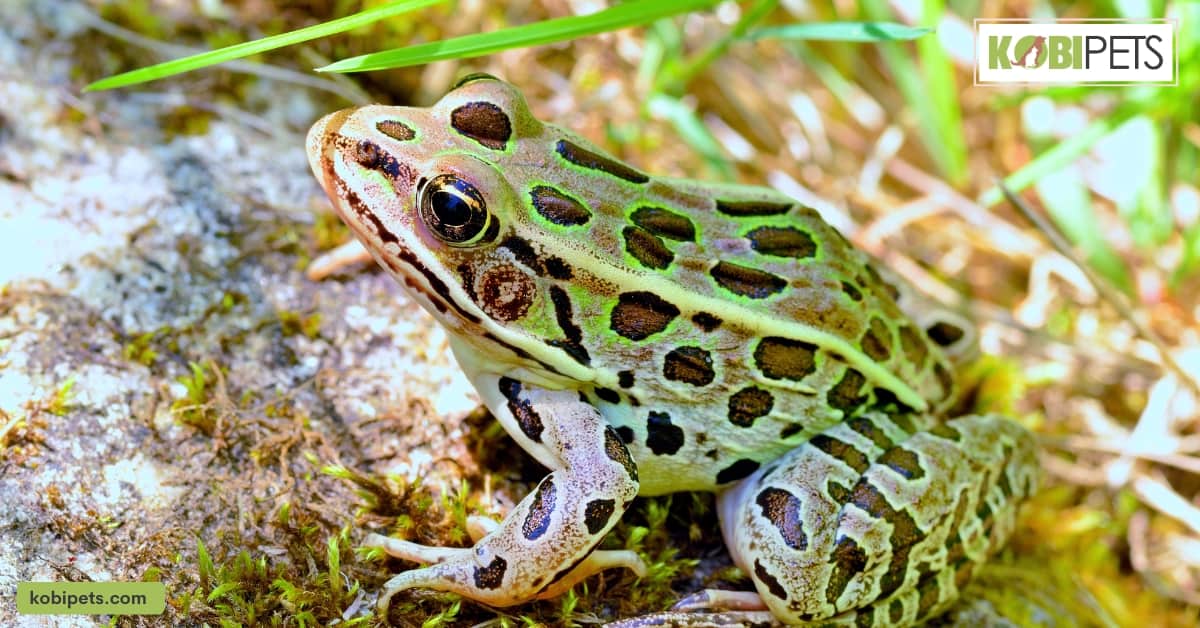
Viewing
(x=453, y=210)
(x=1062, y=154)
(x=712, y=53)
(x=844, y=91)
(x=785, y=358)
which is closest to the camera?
(x=453, y=210)

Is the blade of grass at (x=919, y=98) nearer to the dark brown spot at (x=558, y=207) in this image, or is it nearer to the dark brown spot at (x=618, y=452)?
the dark brown spot at (x=558, y=207)

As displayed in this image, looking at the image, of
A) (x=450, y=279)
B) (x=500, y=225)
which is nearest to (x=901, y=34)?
(x=500, y=225)

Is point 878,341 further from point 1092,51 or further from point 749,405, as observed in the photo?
point 1092,51

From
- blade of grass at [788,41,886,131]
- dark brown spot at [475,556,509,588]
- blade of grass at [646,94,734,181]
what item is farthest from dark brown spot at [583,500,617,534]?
blade of grass at [788,41,886,131]

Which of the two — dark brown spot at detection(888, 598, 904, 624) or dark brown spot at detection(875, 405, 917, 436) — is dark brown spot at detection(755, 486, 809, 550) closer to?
dark brown spot at detection(888, 598, 904, 624)

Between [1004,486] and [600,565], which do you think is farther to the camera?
[1004,486]

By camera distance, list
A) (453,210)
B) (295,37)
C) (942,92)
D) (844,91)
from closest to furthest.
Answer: (295,37) < (453,210) < (942,92) < (844,91)

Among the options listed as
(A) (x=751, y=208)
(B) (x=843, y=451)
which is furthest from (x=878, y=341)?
(A) (x=751, y=208)
